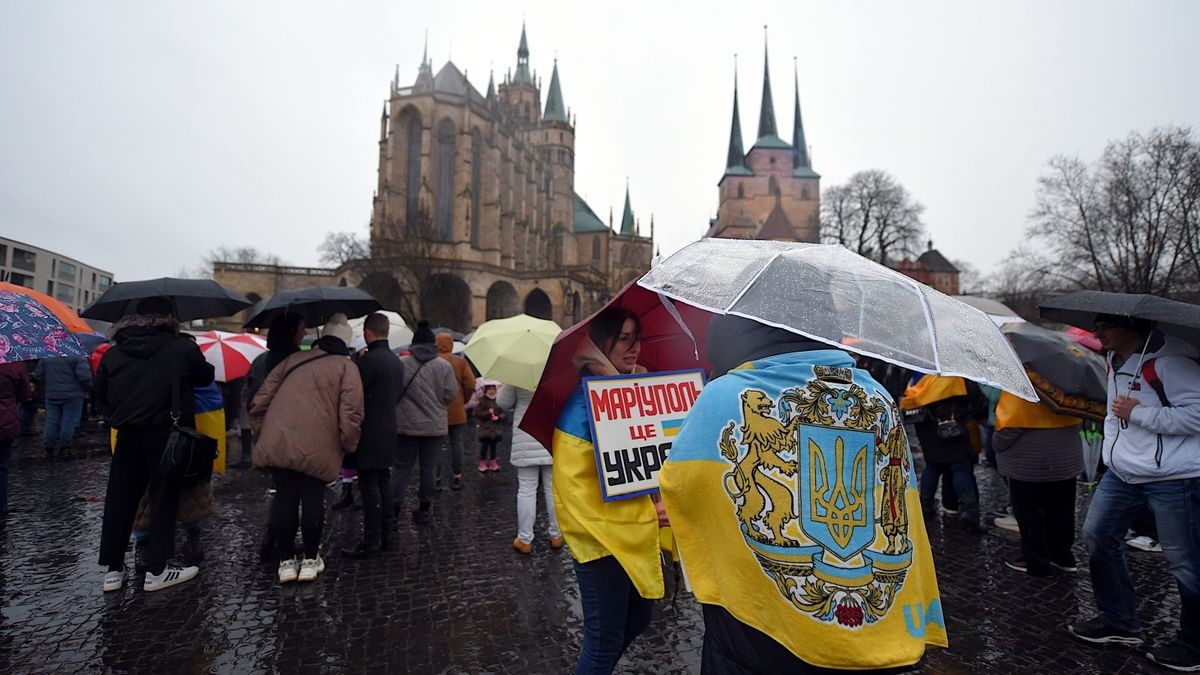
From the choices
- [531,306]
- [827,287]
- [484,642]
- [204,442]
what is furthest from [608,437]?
[531,306]

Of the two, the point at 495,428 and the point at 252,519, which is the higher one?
the point at 495,428

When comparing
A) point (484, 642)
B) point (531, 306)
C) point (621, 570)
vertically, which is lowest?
point (484, 642)

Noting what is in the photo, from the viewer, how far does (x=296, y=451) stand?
3.86m

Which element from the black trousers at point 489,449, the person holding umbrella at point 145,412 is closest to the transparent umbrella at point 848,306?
the person holding umbrella at point 145,412

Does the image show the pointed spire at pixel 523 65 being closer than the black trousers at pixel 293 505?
No

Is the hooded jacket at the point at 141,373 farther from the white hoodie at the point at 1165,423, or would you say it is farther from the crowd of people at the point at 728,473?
the white hoodie at the point at 1165,423

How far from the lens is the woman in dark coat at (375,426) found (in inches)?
183

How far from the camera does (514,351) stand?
5.39m

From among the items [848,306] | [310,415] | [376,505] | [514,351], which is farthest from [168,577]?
[848,306]

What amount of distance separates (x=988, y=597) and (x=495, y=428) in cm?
578

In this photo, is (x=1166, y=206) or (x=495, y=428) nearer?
(x=495, y=428)

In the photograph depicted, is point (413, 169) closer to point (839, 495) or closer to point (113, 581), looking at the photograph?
point (113, 581)

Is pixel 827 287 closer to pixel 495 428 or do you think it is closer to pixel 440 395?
pixel 440 395

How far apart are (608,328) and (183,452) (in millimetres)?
3273
